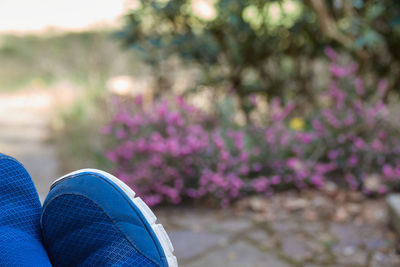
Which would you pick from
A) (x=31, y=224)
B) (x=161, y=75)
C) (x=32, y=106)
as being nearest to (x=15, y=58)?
(x=32, y=106)

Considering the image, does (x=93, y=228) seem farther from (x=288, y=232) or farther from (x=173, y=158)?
(x=173, y=158)

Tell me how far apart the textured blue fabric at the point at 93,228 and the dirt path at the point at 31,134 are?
1596 millimetres

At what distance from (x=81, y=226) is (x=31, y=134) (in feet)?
14.3

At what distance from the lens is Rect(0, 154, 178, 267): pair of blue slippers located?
0.77 metres

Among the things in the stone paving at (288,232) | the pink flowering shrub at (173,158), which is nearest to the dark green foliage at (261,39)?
the pink flowering shrub at (173,158)

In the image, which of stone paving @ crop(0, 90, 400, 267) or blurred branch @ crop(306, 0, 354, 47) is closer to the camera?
stone paving @ crop(0, 90, 400, 267)

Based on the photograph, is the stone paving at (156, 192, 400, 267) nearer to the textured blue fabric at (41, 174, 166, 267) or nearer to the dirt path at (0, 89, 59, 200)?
the dirt path at (0, 89, 59, 200)

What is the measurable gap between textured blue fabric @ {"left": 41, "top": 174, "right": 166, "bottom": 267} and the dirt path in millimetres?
1596

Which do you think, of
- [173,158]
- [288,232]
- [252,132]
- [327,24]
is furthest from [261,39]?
[288,232]

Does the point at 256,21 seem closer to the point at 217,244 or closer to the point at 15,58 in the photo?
the point at 217,244

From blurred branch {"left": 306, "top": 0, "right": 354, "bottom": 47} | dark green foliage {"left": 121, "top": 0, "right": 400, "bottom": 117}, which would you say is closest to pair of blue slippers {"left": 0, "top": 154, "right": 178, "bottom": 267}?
dark green foliage {"left": 121, "top": 0, "right": 400, "bottom": 117}

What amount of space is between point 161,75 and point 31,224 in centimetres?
302

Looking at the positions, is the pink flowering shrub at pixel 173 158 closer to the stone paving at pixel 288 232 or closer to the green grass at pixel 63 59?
the stone paving at pixel 288 232

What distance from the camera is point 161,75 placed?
3.81m
